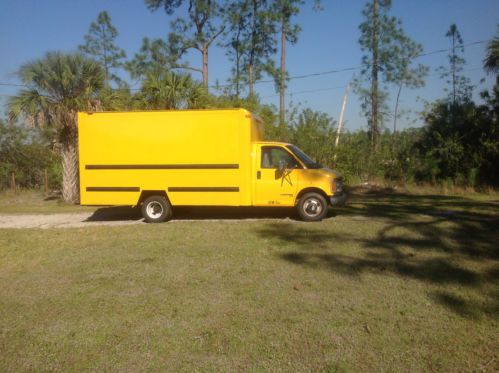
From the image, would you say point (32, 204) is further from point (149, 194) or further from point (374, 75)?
point (374, 75)

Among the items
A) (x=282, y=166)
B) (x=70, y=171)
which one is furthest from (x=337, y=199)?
(x=70, y=171)

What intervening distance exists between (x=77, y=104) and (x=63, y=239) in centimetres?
719

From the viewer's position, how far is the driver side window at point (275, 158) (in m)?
10.5

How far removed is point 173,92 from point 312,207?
24.7 feet

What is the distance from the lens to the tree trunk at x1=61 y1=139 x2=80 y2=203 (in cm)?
1555

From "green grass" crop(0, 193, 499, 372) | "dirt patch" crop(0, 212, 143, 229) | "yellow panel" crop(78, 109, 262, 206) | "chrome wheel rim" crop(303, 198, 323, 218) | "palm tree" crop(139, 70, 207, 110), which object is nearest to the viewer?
"green grass" crop(0, 193, 499, 372)

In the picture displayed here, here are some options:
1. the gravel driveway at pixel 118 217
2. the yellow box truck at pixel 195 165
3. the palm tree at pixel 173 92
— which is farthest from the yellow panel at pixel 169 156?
the palm tree at pixel 173 92

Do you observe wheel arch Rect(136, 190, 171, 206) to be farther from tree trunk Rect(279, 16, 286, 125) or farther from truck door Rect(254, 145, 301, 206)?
tree trunk Rect(279, 16, 286, 125)

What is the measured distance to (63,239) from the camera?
29.7 feet

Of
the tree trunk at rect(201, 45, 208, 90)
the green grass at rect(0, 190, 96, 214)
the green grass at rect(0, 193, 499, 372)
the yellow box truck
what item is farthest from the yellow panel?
the tree trunk at rect(201, 45, 208, 90)

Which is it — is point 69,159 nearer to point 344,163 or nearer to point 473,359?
point 344,163

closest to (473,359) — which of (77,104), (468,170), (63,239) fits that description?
(63,239)

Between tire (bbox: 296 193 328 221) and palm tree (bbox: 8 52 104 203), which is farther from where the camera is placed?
palm tree (bbox: 8 52 104 203)

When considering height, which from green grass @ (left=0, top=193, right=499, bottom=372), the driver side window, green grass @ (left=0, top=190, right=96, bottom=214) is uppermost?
the driver side window
